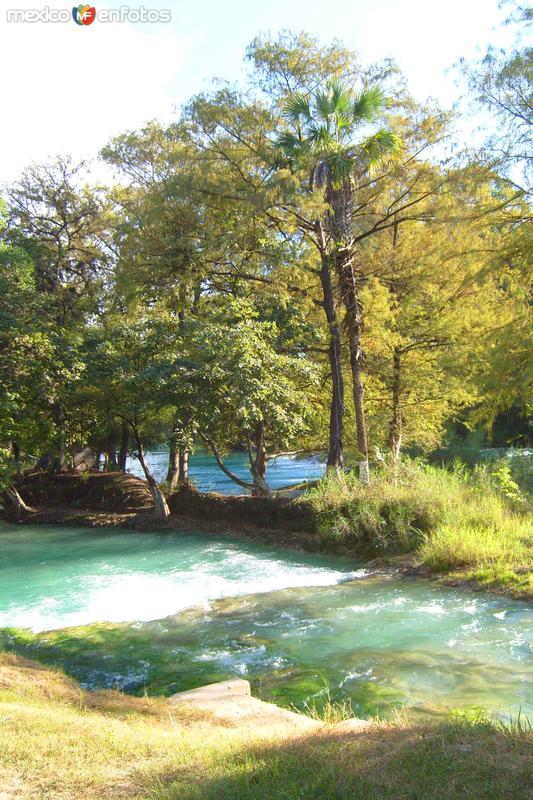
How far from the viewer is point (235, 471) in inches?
1599

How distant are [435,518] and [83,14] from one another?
1223 centimetres

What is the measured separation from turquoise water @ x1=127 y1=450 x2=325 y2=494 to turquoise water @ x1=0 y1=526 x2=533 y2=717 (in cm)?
1414

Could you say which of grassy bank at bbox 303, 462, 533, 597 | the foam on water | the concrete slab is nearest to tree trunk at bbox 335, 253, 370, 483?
grassy bank at bbox 303, 462, 533, 597

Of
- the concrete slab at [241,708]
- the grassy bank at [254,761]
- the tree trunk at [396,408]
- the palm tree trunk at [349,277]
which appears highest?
the palm tree trunk at [349,277]

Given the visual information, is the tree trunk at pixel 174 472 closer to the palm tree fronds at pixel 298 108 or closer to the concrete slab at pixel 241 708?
the palm tree fronds at pixel 298 108

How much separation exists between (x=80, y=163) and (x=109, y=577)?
19.4 metres

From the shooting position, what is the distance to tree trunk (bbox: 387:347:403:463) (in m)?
20.3

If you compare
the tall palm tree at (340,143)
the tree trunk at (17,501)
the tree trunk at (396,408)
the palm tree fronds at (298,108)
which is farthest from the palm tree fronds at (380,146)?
the tree trunk at (17,501)

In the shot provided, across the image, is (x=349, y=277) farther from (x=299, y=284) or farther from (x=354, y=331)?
(x=299, y=284)

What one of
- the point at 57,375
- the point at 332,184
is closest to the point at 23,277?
the point at 57,375

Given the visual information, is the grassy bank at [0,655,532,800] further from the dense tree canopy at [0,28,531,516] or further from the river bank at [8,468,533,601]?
the dense tree canopy at [0,28,531,516]

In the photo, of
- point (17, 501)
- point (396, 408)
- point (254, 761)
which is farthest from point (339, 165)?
point (17, 501)

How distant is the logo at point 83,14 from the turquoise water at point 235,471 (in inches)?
722

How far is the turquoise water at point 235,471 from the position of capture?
30828mm
